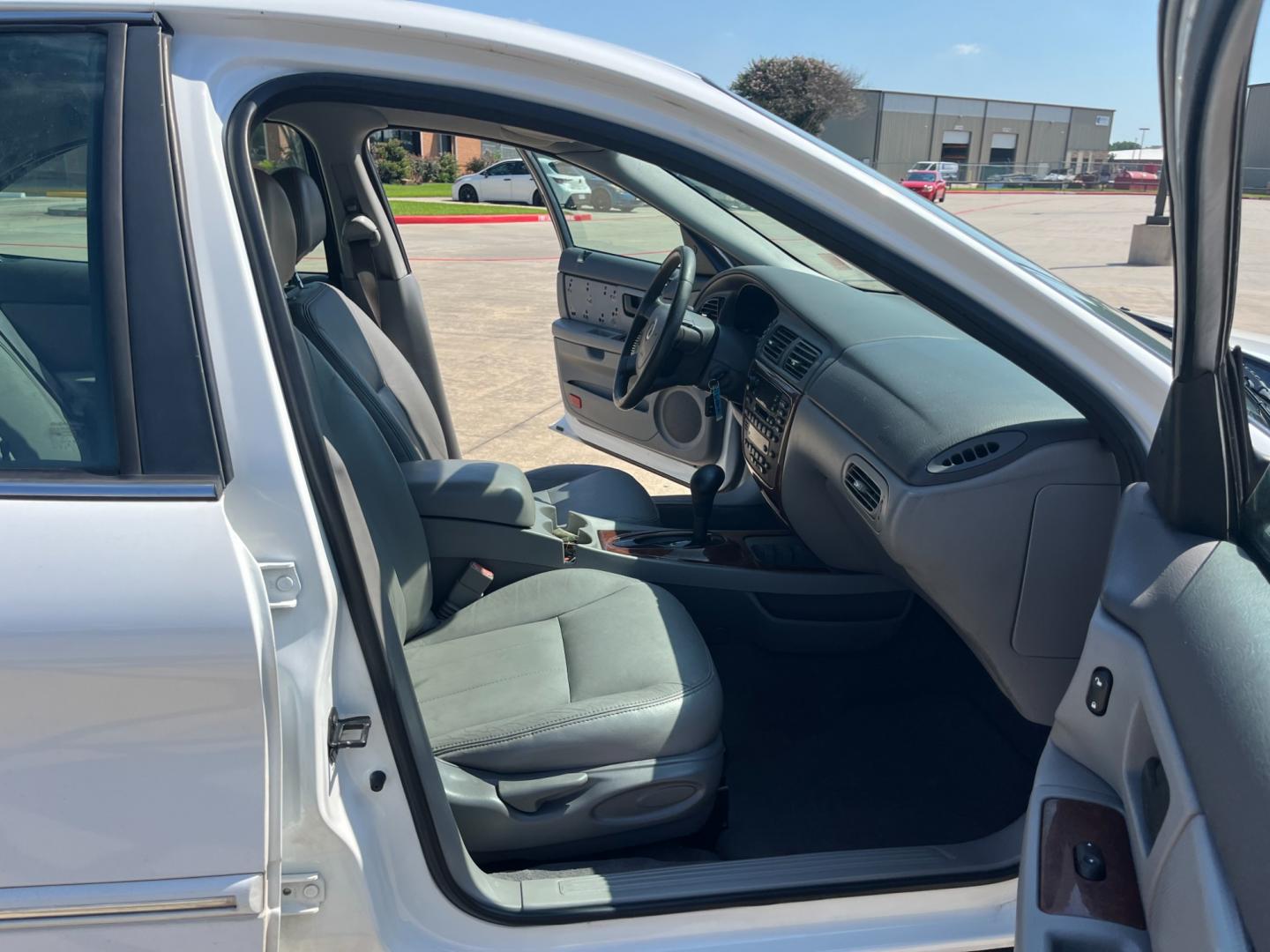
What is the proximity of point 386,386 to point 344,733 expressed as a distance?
1.51 m

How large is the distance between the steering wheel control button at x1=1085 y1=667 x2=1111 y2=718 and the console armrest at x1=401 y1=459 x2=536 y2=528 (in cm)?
146

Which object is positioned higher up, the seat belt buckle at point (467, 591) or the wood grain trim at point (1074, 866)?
the wood grain trim at point (1074, 866)

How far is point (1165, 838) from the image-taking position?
96 centimetres

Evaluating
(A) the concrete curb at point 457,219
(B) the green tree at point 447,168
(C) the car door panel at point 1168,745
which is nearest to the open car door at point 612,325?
(C) the car door panel at point 1168,745

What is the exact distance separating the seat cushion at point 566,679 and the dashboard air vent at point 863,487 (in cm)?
44

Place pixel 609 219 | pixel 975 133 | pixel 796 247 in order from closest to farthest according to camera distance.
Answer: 1. pixel 796 247
2. pixel 609 219
3. pixel 975 133

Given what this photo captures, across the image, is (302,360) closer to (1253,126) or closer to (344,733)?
(344,733)

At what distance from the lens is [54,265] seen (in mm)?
1214

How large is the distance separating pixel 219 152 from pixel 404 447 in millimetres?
1335

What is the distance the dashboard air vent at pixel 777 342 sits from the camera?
95.8 inches

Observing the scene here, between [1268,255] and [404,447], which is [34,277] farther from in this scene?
[1268,255]

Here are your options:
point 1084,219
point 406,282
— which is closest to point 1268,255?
point 1084,219

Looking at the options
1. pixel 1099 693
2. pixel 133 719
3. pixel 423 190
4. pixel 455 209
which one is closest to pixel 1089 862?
pixel 1099 693

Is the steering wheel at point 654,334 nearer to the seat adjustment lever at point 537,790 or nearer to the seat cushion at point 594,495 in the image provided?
the seat cushion at point 594,495
